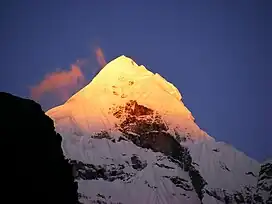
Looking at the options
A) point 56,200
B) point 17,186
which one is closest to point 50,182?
point 56,200

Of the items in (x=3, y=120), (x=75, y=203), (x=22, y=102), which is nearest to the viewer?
(x=3, y=120)

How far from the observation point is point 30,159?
28.4 m

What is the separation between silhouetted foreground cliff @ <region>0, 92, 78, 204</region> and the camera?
89.2 ft

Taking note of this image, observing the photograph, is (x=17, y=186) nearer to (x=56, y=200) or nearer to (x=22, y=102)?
(x=56, y=200)

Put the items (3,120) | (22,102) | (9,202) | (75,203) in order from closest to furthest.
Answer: (9,202), (3,120), (22,102), (75,203)

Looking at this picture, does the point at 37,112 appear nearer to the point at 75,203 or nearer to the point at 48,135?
the point at 48,135

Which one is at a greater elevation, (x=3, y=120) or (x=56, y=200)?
(x=3, y=120)

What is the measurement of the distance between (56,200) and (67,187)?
164cm

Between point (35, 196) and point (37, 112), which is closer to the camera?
point (35, 196)

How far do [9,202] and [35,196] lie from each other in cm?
163

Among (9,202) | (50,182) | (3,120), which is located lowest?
(9,202)

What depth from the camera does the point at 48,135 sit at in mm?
30844

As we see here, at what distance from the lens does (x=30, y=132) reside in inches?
1160

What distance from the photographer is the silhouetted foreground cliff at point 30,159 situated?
2719 centimetres
